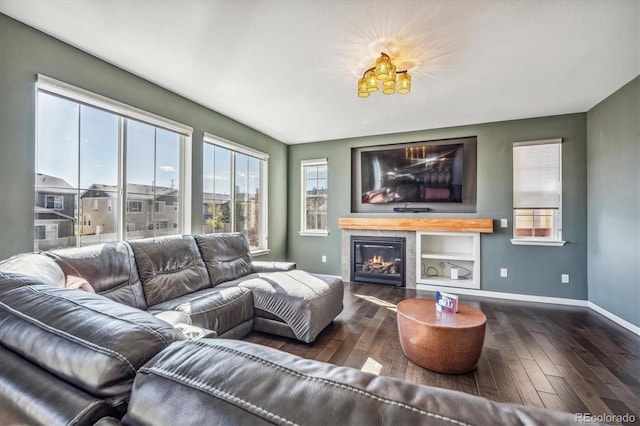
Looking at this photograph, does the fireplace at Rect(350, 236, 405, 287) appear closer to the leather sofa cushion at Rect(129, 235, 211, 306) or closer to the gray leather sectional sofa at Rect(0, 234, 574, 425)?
the leather sofa cushion at Rect(129, 235, 211, 306)

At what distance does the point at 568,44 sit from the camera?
225 centimetres

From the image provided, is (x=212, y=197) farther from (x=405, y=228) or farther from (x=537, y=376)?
(x=537, y=376)

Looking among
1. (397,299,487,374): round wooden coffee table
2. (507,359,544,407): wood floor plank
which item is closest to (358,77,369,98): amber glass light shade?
(397,299,487,374): round wooden coffee table

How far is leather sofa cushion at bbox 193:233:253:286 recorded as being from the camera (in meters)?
2.97

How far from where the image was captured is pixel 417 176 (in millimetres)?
4605

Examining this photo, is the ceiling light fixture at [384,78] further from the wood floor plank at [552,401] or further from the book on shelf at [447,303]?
the wood floor plank at [552,401]

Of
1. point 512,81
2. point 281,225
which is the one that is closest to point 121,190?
point 281,225

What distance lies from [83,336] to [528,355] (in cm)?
304

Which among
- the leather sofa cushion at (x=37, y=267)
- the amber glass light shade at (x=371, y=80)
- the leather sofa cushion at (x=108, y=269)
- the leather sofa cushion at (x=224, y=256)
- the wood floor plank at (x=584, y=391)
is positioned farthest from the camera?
the leather sofa cushion at (x=224, y=256)

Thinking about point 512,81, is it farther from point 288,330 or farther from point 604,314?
point 288,330

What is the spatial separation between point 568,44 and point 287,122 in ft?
10.4

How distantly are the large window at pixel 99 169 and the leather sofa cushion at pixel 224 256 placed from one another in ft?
2.06

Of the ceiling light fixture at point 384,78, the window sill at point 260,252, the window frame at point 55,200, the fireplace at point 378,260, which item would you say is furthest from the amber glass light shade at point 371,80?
the window sill at point 260,252

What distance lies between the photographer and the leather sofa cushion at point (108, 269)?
1958mm
